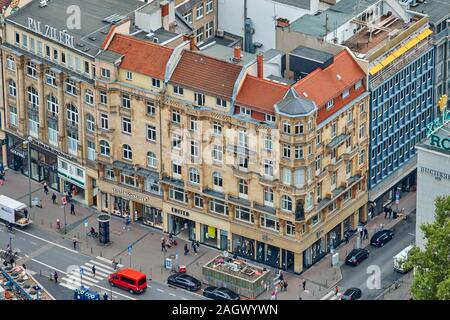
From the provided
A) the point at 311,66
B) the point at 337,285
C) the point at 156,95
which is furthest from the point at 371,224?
the point at 156,95

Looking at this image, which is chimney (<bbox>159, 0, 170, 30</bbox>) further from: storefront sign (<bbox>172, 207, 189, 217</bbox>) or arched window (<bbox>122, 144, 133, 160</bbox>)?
storefront sign (<bbox>172, 207, 189, 217</bbox>)

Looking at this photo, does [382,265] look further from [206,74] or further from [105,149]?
[105,149]

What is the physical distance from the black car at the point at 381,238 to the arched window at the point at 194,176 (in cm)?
2623

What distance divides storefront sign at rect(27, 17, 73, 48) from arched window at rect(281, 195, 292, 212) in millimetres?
38381

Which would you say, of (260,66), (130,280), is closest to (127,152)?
(130,280)

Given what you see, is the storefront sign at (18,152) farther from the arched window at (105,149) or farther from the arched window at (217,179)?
the arched window at (217,179)

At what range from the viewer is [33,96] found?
14425 centimetres

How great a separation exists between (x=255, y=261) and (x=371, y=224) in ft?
67.4

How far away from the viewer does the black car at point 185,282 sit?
392ft

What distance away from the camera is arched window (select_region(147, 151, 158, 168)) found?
13262cm

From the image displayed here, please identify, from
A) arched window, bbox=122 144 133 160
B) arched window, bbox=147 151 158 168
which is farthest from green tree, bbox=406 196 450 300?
arched window, bbox=122 144 133 160

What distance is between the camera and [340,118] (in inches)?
4897

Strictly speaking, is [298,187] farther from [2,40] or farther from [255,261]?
[2,40]

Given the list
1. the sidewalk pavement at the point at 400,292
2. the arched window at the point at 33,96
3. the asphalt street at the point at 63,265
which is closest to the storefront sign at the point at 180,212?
the asphalt street at the point at 63,265
